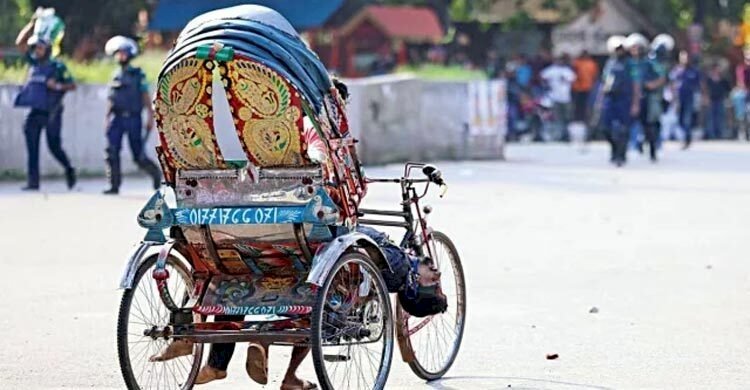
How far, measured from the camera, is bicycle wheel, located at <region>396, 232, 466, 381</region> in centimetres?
846

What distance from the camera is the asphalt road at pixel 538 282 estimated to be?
8828mm

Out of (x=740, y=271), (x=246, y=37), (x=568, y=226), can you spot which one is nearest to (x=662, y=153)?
(x=568, y=226)

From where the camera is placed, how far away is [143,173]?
2208 centimetres

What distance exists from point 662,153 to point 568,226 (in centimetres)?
1293

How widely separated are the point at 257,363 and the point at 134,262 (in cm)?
66

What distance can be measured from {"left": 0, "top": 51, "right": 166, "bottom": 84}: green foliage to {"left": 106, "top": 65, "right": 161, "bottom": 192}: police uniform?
2777 mm

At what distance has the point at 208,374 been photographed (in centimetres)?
778

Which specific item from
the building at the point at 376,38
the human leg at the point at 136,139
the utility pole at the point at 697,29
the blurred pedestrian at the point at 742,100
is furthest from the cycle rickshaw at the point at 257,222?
the utility pole at the point at 697,29

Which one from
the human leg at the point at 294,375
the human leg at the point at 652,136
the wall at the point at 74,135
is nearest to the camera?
the human leg at the point at 294,375

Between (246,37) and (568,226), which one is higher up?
(246,37)

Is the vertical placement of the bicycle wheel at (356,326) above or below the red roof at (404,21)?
below

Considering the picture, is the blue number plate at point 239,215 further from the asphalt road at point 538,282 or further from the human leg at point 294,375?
the asphalt road at point 538,282

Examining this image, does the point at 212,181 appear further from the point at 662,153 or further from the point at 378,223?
the point at 662,153

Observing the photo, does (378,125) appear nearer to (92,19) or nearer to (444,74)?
(444,74)
